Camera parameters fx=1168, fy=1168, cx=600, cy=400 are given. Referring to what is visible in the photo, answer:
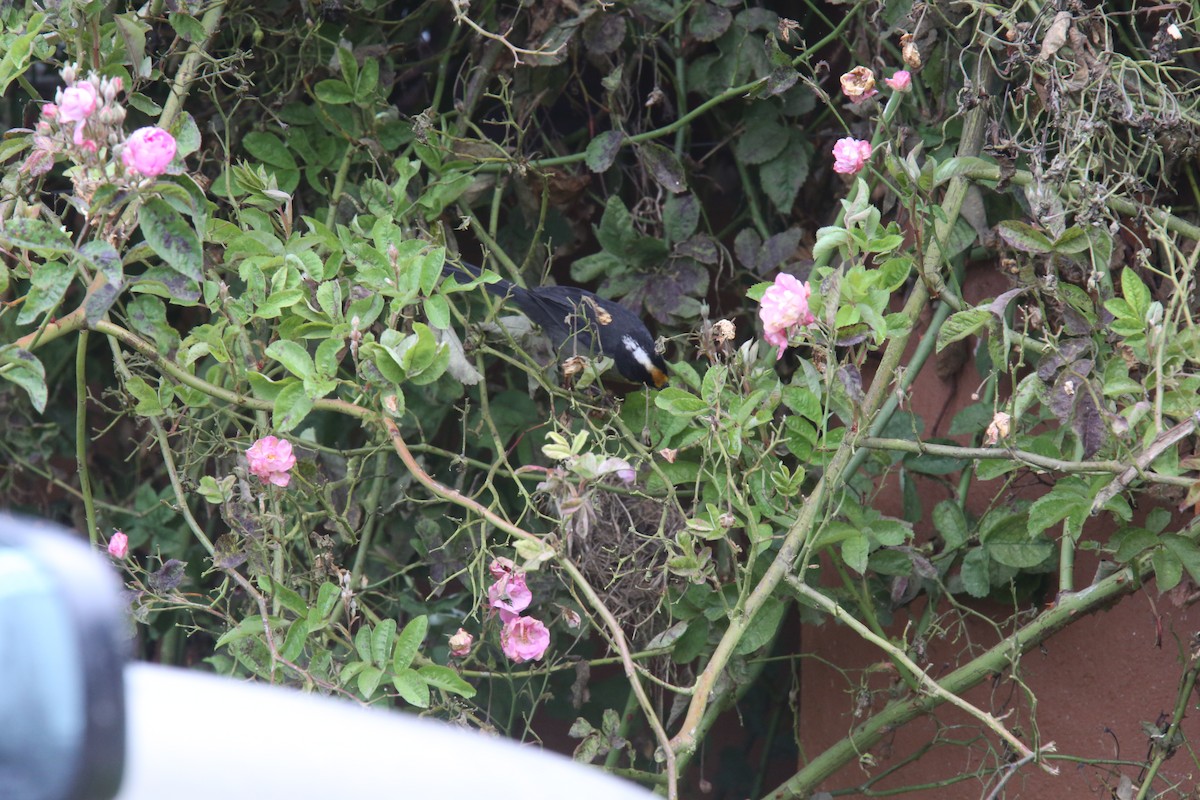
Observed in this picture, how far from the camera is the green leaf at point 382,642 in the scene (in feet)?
6.53

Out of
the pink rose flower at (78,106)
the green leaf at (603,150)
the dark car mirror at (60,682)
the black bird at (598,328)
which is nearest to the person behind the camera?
the dark car mirror at (60,682)

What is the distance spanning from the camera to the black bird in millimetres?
2490

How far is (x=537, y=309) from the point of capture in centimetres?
254

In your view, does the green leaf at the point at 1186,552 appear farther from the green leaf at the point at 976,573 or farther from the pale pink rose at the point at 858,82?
the pale pink rose at the point at 858,82

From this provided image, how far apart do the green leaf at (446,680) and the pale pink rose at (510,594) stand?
14 cm

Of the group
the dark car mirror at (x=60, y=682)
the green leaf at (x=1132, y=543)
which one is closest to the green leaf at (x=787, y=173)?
the green leaf at (x=1132, y=543)

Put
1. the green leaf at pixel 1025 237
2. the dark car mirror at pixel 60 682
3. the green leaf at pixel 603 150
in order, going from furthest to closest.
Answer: the green leaf at pixel 603 150
the green leaf at pixel 1025 237
the dark car mirror at pixel 60 682

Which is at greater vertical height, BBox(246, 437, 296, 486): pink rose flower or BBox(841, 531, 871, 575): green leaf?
BBox(246, 437, 296, 486): pink rose flower

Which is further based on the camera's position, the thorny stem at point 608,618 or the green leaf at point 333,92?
the green leaf at point 333,92

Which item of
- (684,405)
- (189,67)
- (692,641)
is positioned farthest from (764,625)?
(189,67)

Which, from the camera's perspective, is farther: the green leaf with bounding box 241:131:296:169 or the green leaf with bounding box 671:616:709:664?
the green leaf with bounding box 241:131:296:169

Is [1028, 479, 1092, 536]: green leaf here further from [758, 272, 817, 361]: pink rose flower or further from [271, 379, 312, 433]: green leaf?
[271, 379, 312, 433]: green leaf

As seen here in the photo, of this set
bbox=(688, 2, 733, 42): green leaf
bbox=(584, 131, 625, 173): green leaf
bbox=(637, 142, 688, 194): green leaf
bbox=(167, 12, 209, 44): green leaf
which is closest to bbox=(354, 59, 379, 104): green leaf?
bbox=(167, 12, 209, 44): green leaf

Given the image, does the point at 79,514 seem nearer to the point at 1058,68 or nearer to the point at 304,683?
the point at 304,683
